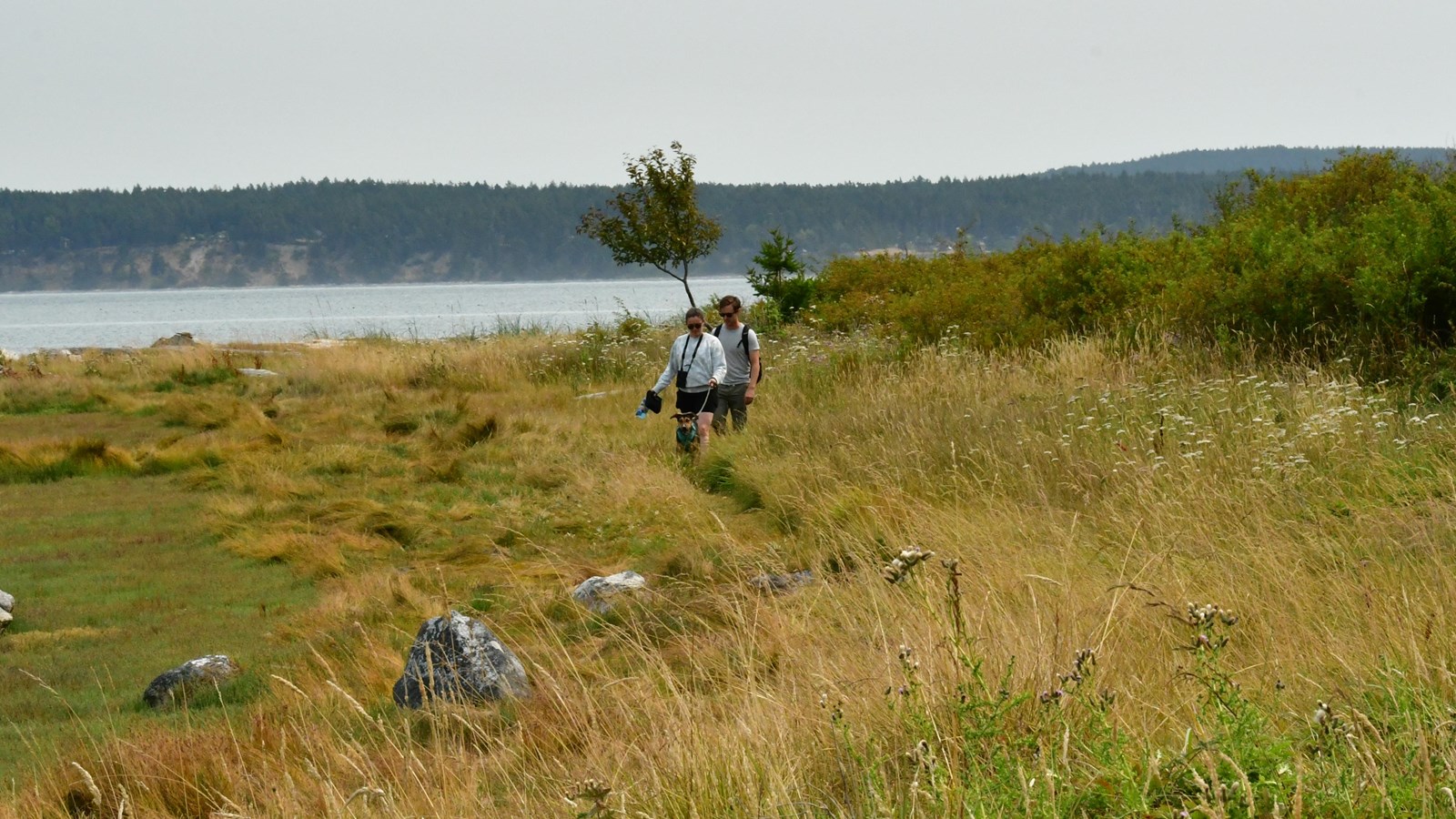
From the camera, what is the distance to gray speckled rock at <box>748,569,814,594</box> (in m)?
7.35

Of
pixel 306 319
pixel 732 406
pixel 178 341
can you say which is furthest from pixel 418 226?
pixel 732 406

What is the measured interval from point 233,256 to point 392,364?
507 feet

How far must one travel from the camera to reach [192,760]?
5.14m

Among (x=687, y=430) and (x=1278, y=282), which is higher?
(x=1278, y=282)

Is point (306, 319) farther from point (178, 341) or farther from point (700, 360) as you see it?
point (700, 360)

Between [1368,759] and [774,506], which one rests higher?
[1368,759]

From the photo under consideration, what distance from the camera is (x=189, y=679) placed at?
687 cm

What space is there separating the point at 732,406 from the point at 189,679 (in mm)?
7870

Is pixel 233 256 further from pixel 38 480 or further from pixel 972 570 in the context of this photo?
pixel 972 570

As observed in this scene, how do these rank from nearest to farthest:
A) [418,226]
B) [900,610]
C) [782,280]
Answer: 1. [900,610]
2. [782,280]
3. [418,226]

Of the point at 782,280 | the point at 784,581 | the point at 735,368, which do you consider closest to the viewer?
the point at 784,581

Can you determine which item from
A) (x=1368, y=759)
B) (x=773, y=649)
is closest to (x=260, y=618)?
(x=773, y=649)

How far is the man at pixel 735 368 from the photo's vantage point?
13.5 metres

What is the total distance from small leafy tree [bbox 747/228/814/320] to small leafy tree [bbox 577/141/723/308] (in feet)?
11.3
